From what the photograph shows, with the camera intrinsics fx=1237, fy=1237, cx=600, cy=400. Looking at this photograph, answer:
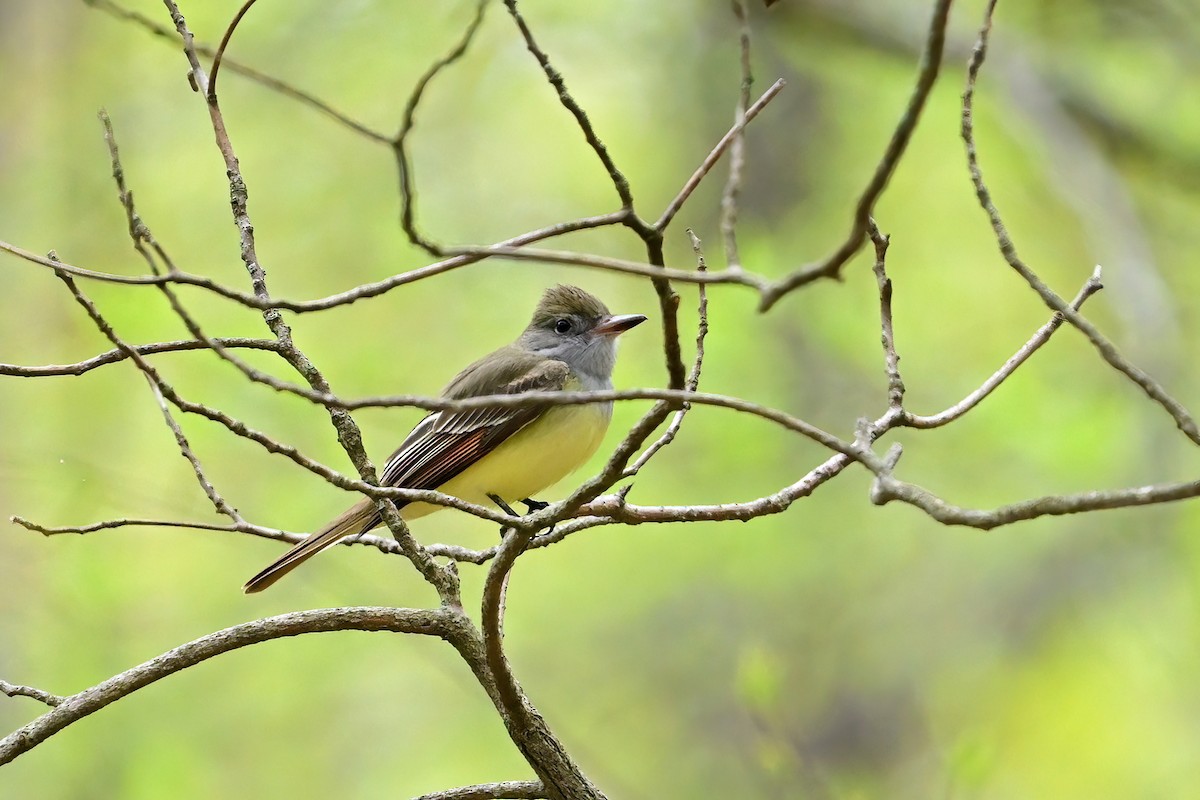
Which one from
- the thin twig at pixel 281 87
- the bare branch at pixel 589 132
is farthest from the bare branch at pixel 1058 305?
the thin twig at pixel 281 87

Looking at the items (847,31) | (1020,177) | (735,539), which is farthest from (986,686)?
(847,31)

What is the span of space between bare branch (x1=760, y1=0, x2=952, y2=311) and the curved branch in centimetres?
146

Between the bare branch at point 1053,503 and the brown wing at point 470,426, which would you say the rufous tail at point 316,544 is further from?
the bare branch at point 1053,503

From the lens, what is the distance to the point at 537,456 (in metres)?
5.00

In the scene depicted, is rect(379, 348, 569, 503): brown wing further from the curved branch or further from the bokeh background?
the curved branch

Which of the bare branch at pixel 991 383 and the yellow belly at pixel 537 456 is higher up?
the yellow belly at pixel 537 456

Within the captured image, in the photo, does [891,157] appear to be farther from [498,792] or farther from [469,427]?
[469,427]

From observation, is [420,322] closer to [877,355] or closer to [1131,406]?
[877,355]

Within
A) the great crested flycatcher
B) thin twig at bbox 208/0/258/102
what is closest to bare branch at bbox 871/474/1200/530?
thin twig at bbox 208/0/258/102

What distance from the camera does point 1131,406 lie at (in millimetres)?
7586

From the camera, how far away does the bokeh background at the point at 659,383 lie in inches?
297

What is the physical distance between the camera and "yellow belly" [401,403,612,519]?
4938 mm

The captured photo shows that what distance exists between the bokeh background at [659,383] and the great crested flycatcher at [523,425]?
181 centimetres

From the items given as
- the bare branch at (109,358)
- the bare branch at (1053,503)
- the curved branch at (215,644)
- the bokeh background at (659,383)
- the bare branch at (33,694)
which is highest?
the bokeh background at (659,383)
